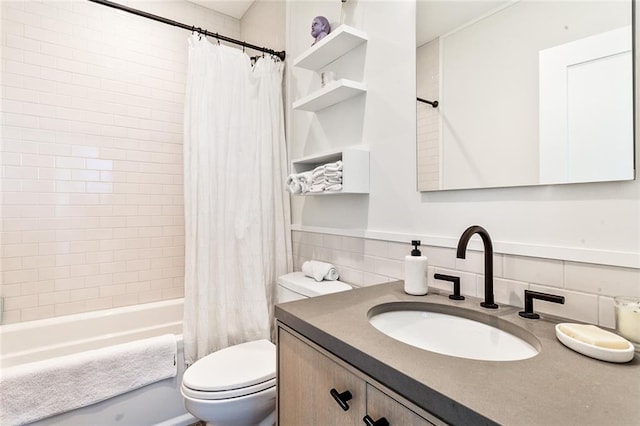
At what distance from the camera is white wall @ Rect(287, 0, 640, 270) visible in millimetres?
822

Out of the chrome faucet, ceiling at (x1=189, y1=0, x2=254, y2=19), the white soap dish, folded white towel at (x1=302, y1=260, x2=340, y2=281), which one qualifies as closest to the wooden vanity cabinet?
the white soap dish

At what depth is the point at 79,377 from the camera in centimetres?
148

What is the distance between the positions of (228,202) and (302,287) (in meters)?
0.66

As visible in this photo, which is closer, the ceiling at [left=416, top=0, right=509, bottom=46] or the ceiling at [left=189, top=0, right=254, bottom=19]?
the ceiling at [left=416, top=0, right=509, bottom=46]

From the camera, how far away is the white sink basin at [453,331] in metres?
0.82

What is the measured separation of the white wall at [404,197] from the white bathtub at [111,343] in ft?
3.99

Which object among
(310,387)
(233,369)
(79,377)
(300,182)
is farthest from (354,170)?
(79,377)

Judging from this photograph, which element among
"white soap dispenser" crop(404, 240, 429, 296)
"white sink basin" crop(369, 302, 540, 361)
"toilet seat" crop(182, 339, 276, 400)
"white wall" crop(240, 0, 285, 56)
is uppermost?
"white wall" crop(240, 0, 285, 56)

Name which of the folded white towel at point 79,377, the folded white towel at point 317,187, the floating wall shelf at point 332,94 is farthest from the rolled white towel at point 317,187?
the folded white towel at point 79,377

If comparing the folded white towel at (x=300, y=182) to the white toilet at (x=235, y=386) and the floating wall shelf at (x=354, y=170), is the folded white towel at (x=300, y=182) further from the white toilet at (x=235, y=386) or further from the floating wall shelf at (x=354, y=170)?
the white toilet at (x=235, y=386)

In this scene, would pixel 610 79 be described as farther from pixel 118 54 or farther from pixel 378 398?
pixel 118 54

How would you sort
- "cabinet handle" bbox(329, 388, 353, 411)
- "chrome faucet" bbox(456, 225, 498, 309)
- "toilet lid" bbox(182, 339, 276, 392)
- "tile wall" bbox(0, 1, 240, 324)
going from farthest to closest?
"tile wall" bbox(0, 1, 240, 324)
"toilet lid" bbox(182, 339, 276, 392)
"chrome faucet" bbox(456, 225, 498, 309)
"cabinet handle" bbox(329, 388, 353, 411)

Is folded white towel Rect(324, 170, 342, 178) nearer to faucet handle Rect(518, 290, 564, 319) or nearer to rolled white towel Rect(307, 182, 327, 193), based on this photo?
rolled white towel Rect(307, 182, 327, 193)

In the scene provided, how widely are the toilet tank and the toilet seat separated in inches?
12.0
